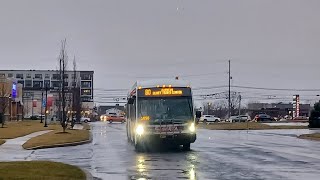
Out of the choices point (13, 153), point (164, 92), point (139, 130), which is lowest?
point (13, 153)

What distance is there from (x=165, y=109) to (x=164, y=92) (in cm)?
85

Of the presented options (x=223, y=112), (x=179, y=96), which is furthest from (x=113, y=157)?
(x=223, y=112)

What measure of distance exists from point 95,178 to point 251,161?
6580 mm

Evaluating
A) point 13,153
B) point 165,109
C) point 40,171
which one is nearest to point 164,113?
point 165,109

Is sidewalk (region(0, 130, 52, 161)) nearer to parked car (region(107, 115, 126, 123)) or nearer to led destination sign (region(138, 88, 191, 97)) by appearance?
led destination sign (region(138, 88, 191, 97))

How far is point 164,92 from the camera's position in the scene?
80.7ft

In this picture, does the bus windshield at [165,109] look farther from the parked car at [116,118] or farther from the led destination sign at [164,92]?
the parked car at [116,118]

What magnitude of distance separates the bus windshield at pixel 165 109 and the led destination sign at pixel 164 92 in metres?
0.20

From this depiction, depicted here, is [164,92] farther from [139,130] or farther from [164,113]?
[139,130]

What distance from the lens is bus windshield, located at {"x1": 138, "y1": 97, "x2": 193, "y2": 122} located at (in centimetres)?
2397

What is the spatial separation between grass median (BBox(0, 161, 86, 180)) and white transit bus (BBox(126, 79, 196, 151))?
25.3ft

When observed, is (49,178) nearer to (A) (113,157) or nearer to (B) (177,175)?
(B) (177,175)

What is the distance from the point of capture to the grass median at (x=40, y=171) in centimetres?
1324

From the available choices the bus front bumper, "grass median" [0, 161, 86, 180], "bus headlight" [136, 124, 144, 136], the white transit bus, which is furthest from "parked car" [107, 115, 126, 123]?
"grass median" [0, 161, 86, 180]
